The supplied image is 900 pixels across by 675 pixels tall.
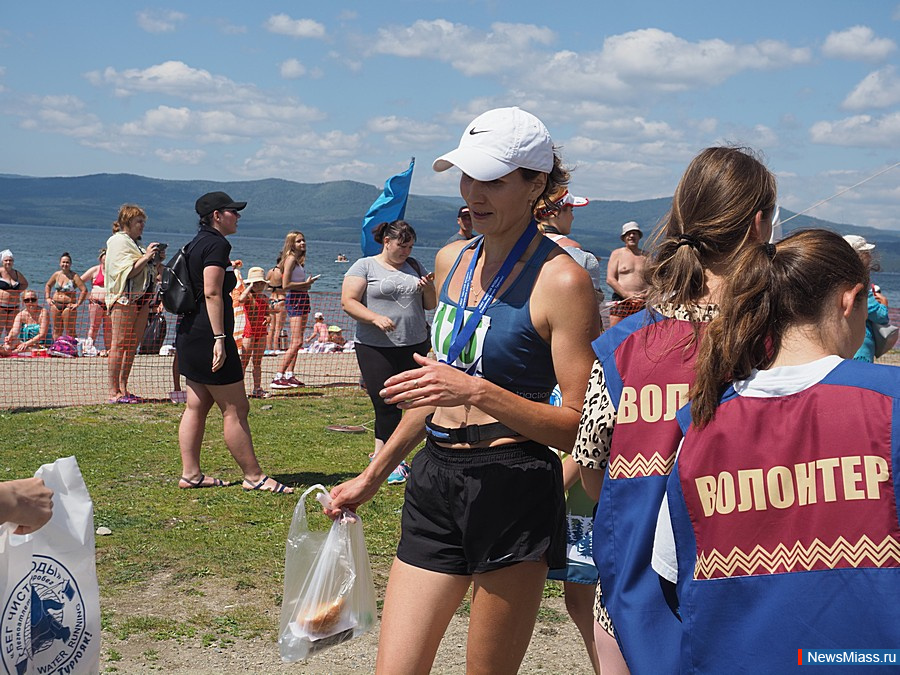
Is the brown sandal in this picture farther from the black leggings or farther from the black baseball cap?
the black baseball cap

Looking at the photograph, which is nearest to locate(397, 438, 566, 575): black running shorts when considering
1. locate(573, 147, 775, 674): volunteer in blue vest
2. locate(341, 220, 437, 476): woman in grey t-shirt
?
locate(573, 147, 775, 674): volunteer in blue vest

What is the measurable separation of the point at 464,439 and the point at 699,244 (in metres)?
0.93

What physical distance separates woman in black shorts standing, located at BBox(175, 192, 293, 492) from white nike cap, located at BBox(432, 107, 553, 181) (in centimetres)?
427

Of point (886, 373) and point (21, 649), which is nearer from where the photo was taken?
point (886, 373)

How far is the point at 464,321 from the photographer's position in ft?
9.45

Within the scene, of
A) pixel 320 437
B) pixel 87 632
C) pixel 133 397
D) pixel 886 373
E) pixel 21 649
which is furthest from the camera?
pixel 133 397

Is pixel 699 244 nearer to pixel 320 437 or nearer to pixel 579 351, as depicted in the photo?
pixel 579 351

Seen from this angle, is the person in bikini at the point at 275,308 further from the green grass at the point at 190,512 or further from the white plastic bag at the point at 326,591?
the white plastic bag at the point at 326,591

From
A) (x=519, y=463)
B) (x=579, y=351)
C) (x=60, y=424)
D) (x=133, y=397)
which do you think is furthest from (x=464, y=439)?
(x=133, y=397)

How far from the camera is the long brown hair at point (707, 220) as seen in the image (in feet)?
7.39

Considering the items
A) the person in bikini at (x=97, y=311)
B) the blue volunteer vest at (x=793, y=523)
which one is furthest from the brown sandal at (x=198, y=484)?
the blue volunteer vest at (x=793, y=523)

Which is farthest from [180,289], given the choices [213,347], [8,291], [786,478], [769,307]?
[8,291]

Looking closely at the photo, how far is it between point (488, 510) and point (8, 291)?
586 inches

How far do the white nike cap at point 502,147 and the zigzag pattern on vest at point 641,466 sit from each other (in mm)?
954
